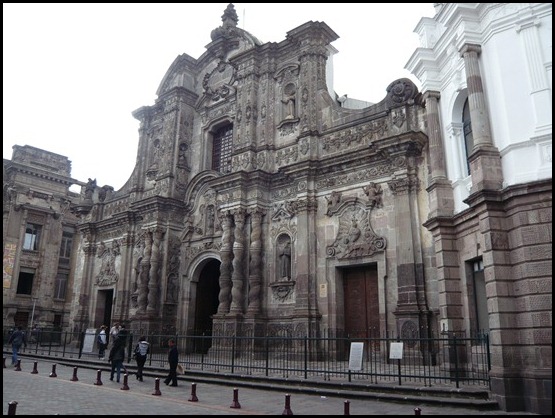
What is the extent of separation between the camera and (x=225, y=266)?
18312mm

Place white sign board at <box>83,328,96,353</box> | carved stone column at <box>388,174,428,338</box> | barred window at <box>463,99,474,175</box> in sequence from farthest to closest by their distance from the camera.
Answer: white sign board at <box>83,328,96,353</box> → carved stone column at <box>388,174,428,338</box> → barred window at <box>463,99,474,175</box>

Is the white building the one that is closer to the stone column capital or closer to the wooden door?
the stone column capital

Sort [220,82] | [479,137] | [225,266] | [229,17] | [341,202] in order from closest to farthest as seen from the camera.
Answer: [479,137]
[341,202]
[225,266]
[220,82]
[229,17]

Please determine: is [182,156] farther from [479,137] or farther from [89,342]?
[479,137]

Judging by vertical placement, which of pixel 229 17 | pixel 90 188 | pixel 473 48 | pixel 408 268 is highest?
pixel 229 17

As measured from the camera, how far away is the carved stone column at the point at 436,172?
12695 mm

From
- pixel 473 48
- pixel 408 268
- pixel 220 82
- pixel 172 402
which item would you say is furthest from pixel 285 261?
pixel 220 82

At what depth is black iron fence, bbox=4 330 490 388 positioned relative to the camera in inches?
411

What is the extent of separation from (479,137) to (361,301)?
293 inches

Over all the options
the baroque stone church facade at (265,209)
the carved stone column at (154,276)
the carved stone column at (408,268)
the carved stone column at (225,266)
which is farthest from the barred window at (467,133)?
the carved stone column at (154,276)

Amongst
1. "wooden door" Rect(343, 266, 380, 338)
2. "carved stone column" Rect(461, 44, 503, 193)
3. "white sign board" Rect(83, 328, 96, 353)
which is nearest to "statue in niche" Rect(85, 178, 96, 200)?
"white sign board" Rect(83, 328, 96, 353)

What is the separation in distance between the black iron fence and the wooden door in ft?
1.74

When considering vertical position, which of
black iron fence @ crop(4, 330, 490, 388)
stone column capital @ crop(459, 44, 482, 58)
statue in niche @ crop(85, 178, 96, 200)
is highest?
statue in niche @ crop(85, 178, 96, 200)

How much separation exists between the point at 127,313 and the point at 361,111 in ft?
48.1
